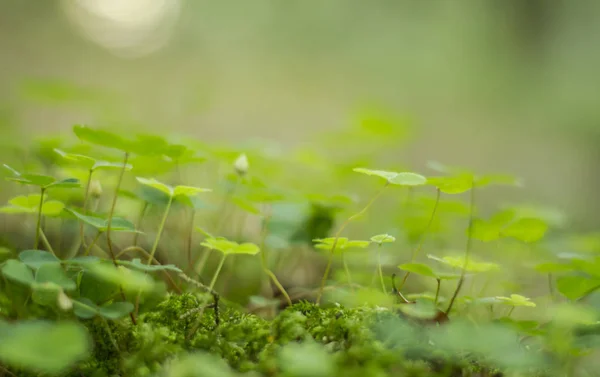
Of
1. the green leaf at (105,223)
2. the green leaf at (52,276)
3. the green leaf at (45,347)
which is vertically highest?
the green leaf at (105,223)

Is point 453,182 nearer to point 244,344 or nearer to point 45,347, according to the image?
point 244,344

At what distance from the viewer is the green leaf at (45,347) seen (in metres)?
0.47

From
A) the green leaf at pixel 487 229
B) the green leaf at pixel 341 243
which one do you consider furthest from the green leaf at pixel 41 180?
the green leaf at pixel 487 229

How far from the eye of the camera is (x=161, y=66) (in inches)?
223

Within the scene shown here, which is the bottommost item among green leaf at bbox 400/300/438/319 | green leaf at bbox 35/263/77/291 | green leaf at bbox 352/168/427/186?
green leaf at bbox 35/263/77/291

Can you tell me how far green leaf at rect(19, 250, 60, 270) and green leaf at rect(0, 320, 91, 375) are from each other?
0.55 feet

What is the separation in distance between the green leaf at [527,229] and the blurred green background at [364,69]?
3167 mm

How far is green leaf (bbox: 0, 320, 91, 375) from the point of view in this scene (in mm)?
470

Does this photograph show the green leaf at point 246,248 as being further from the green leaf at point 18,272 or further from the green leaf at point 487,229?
the green leaf at point 487,229

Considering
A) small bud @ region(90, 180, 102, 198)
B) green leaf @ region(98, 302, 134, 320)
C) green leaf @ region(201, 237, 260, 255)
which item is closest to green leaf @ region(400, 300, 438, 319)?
green leaf @ region(201, 237, 260, 255)

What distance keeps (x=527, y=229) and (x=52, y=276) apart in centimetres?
89

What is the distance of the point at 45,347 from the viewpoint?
498 millimetres

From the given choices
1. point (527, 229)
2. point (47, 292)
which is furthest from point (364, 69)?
point (47, 292)

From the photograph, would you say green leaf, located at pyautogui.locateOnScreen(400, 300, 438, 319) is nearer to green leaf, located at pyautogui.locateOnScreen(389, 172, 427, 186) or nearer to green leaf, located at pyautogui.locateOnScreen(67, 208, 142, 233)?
green leaf, located at pyautogui.locateOnScreen(389, 172, 427, 186)
